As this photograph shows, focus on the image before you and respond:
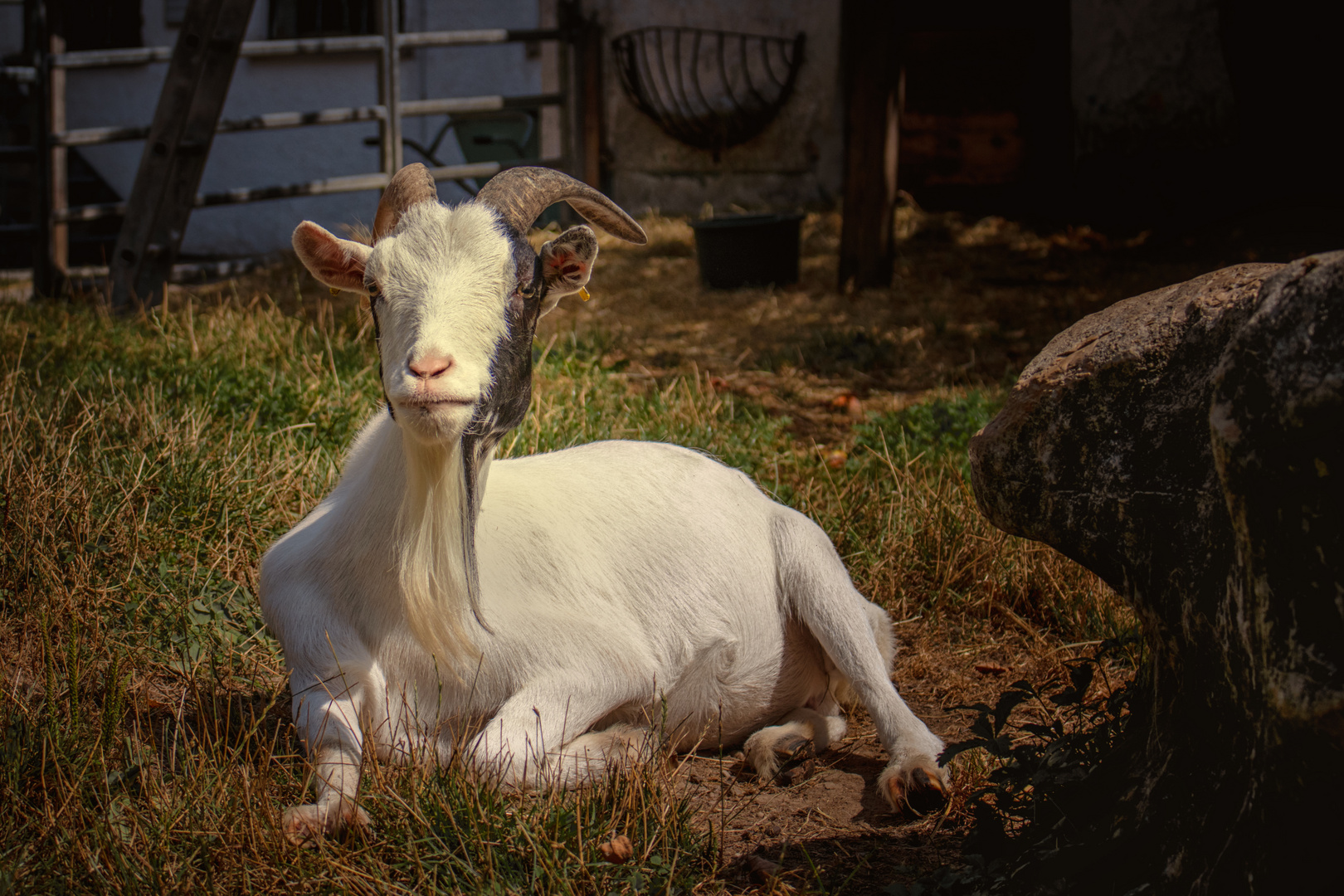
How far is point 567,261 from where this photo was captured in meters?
2.89

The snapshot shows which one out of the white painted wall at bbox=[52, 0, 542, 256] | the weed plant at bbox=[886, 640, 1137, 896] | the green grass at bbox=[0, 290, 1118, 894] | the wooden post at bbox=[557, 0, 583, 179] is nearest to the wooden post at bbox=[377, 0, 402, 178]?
the wooden post at bbox=[557, 0, 583, 179]

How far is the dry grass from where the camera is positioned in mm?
2248

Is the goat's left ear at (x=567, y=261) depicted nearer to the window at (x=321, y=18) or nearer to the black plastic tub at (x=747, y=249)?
the black plastic tub at (x=747, y=249)

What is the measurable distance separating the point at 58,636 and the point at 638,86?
31.2ft

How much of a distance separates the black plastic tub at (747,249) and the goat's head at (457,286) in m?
5.83

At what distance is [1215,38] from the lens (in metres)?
10.1

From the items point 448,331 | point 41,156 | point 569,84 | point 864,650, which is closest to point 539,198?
point 448,331

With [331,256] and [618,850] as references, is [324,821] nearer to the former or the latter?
[618,850]

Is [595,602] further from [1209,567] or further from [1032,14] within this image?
[1032,14]

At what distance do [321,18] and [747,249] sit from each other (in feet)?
24.9

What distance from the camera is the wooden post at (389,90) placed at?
895cm

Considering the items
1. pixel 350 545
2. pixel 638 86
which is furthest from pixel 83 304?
pixel 638 86

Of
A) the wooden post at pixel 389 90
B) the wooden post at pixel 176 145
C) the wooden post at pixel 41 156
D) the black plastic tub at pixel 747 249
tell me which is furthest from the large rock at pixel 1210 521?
the wooden post at pixel 389 90

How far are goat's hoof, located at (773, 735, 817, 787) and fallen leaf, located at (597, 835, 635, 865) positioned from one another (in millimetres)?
→ 776
